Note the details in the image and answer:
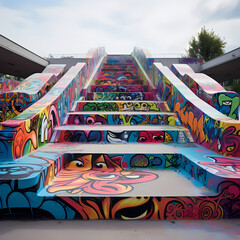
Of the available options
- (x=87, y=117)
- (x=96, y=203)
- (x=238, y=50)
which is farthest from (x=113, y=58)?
(x=96, y=203)

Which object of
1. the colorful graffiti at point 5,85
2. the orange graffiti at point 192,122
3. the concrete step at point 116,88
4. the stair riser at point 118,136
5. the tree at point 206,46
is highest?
the tree at point 206,46

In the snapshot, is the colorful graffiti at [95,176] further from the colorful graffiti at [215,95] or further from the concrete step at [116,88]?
the concrete step at [116,88]

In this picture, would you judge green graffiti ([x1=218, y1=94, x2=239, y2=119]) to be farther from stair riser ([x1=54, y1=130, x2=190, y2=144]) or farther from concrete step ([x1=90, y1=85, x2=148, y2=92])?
concrete step ([x1=90, y1=85, x2=148, y2=92])

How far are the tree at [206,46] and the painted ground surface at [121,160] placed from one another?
27992 millimetres

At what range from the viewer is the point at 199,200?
5.29ft

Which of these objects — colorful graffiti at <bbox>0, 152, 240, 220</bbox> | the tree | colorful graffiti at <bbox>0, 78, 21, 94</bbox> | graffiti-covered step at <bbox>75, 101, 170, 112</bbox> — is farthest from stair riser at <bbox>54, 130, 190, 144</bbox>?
the tree

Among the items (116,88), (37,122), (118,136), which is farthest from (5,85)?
(118,136)

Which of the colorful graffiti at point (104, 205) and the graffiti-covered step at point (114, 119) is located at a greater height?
the graffiti-covered step at point (114, 119)

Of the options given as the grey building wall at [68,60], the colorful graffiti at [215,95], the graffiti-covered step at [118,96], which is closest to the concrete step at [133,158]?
the colorful graffiti at [215,95]

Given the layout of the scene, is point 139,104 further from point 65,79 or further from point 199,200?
point 199,200

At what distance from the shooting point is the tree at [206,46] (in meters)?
27.9

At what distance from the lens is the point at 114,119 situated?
3514 millimetres

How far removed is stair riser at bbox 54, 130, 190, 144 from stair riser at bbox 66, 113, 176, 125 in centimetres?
57

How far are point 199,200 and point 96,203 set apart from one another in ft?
2.74
